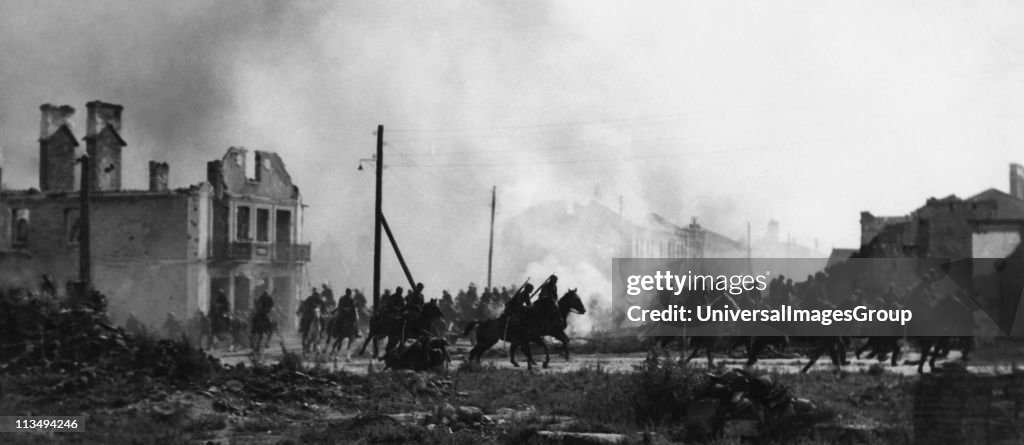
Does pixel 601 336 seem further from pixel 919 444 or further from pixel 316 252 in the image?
pixel 316 252

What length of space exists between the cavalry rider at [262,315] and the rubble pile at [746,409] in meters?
20.4

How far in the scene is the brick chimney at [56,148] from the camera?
41.0 meters

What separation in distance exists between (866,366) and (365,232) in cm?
4789

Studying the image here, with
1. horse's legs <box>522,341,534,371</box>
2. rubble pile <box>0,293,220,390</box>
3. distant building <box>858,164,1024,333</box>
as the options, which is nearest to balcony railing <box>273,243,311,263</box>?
rubble pile <box>0,293,220,390</box>

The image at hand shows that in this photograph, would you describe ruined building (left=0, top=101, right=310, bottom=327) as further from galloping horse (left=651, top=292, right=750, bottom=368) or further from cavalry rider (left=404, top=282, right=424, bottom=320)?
galloping horse (left=651, top=292, right=750, bottom=368)

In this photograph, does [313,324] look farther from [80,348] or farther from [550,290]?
[80,348]

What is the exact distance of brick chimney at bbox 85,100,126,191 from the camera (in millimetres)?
41250

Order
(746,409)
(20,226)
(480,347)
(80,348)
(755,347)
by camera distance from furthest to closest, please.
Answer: (20,226)
(480,347)
(755,347)
(80,348)
(746,409)

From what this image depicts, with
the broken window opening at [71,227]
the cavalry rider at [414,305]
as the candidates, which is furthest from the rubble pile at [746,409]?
the broken window opening at [71,227]

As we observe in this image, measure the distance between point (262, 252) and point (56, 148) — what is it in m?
9.31

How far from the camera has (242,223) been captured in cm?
4375

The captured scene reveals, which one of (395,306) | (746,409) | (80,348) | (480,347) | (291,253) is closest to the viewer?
(746,409)

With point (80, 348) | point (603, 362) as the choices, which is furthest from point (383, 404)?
point (603, 362)

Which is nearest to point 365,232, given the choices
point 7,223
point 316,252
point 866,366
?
point 316,252
